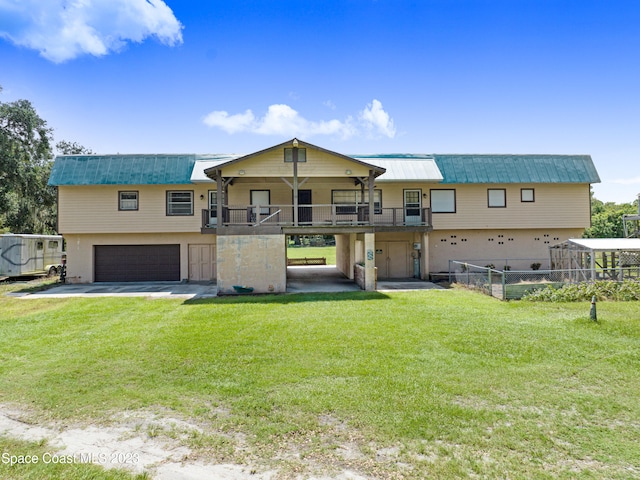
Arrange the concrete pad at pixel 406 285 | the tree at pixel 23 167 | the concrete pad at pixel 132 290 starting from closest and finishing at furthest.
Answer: the concrete pad at pixel 132 290 < the concrete pad at pixel 406 285 < the tree at pixel 23 167

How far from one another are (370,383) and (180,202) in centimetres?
1750

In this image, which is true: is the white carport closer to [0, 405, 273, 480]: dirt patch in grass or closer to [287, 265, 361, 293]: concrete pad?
[287, 265, 361, 293]: concrete pad

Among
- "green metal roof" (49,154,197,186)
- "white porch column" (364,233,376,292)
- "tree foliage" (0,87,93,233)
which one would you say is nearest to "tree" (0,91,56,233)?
"tree foliage" (0,87,93,233)

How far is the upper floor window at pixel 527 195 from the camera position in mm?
21047

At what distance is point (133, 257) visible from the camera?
20.6 meters

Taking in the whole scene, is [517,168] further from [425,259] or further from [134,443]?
[134,443]

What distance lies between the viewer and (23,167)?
28.1m

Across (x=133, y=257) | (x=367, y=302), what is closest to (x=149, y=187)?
(x=133, y=257)

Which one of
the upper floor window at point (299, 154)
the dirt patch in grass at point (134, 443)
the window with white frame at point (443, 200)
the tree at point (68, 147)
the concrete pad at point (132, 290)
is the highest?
the tree at point (68, 147)

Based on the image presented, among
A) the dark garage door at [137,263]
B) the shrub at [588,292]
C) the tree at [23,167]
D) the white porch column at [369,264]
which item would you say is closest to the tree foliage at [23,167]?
the tree at [23,167]

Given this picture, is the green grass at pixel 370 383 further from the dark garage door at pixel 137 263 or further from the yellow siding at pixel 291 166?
the dark garage door at pixel 137 263

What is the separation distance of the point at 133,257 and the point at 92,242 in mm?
2340

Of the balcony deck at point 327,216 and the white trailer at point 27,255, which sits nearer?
the balcony deck at point 327,216

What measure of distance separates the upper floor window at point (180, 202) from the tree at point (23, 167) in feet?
54.5
